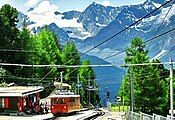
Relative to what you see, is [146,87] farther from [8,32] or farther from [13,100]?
[13,100]

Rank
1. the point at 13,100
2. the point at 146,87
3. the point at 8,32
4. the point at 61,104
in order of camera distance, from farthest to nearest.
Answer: the point at 8,32, the point at 146,87, the point at 61,104, the point at 13,100

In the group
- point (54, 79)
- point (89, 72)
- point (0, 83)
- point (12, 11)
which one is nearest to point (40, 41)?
point (54, 79)

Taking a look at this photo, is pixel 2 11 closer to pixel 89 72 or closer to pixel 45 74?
pixel 45 74

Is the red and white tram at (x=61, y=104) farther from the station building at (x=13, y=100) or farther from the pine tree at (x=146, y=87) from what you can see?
the pine tree at (x=146, y=87)

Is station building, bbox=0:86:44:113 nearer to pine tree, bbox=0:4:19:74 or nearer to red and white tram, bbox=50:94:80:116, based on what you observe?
red and white tram, bbox=50:94:80:116

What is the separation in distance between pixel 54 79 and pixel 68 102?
41.7 meters

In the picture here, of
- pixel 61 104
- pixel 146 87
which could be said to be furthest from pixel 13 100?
pixel 146 87

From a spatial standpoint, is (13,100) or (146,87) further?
(146,87)

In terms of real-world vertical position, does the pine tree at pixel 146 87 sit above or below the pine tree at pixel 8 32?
below

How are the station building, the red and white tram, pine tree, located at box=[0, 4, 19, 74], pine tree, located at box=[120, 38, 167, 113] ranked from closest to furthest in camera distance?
the station building < the red and white tram < pine tree, located at box=[120, 38, 167, 113] < pine tree, located at box=[0, 4, 19, 74]

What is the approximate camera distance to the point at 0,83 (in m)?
70.6

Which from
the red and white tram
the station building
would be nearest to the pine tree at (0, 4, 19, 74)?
the red and white tram

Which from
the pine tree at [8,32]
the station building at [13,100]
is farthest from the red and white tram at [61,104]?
the pine tree at [8,32]

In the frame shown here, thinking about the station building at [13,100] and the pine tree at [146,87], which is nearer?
the station building at [13,100]
